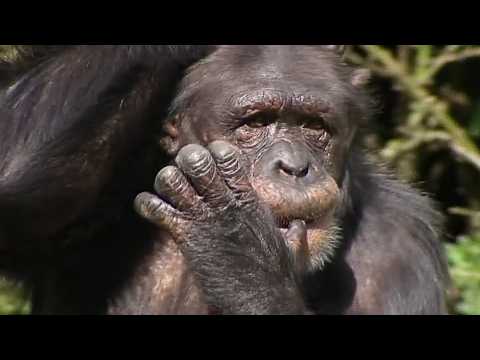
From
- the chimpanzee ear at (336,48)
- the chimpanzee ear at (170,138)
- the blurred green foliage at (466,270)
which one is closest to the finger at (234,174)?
the chimpanzee ear at (170,138)

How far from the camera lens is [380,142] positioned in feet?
20.2

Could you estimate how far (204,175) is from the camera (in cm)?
327

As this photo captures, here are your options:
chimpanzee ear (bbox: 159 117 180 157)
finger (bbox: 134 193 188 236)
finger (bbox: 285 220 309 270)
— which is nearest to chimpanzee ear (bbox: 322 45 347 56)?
chimpanzee ear (bbox: 159 117 180 157)

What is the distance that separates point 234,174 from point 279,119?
0.53 metres

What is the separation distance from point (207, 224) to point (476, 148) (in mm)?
2802

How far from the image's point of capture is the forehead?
150 inches

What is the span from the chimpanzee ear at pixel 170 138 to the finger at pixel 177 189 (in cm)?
46

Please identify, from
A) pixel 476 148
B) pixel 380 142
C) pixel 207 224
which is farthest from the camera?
pixel 380 142

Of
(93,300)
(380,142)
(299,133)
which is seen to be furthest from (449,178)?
(93,300)

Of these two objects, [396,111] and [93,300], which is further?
[396,111]

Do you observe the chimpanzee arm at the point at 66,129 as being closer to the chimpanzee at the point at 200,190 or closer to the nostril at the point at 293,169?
the chimpanzee at the point at 200,190

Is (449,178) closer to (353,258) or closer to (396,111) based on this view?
(396,111)

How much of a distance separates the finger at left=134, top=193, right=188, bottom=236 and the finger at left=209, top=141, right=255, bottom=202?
7.2 inches
